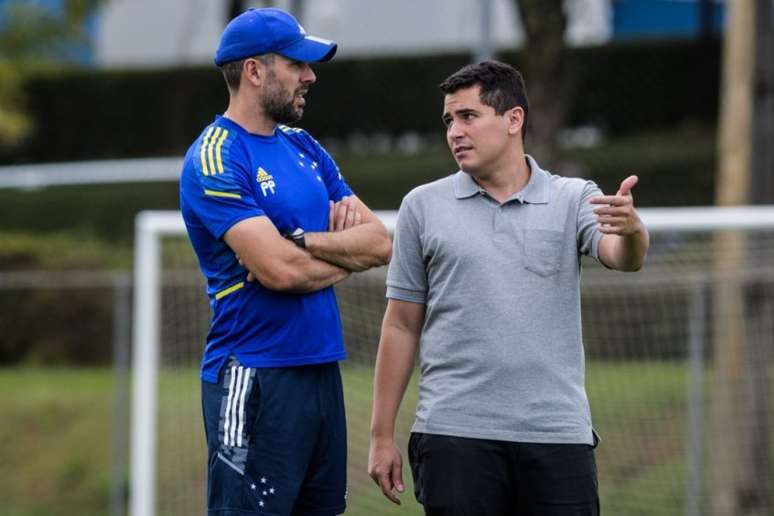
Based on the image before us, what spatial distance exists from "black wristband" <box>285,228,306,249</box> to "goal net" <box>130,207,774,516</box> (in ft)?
12.6

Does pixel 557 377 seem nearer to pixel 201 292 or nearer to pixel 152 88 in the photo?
pixel 201 292

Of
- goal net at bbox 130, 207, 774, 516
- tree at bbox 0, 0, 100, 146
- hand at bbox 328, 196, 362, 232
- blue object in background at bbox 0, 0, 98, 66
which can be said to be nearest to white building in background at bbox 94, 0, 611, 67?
blue object in background at bbox 0, 0, 98, 66

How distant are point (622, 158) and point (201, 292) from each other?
909 cm

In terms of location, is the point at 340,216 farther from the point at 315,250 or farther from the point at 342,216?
the point at 315,250

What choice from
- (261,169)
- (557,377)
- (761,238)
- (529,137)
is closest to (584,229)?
(557,377)

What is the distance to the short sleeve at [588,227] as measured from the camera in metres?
4.28

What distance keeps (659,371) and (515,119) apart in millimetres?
5392

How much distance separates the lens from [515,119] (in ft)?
14.5

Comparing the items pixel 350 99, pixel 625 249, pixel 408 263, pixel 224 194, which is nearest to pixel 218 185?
pixel 224 194

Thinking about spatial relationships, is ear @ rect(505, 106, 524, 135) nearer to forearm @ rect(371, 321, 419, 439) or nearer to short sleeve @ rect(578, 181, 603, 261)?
short sleeve @ rect(578, 181, 603, 261)

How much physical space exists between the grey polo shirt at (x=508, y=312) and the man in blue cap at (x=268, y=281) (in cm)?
35

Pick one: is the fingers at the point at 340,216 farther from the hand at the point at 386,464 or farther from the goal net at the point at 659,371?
the goal net at the point at 659,371

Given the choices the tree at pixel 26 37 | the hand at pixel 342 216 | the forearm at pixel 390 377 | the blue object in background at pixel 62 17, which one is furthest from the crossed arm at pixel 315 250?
the blue object in background at pixel 62 17

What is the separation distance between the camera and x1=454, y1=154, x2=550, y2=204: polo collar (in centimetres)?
435
